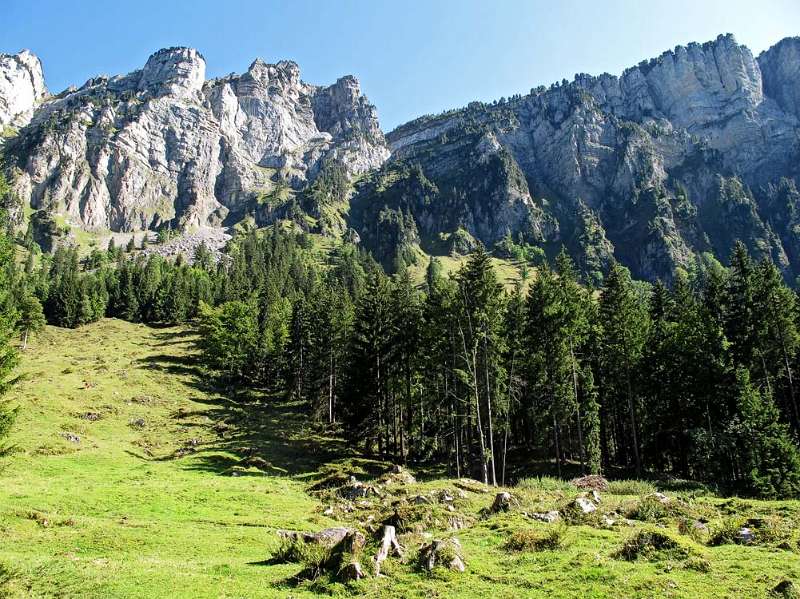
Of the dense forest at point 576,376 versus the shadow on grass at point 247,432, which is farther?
the shadow on grass at point 247,432

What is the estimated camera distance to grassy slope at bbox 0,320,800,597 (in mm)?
13352

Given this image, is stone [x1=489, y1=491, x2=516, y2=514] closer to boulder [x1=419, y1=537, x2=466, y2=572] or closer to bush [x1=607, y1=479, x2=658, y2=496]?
boulder [x1=419, y1=537, x2=466, y2=572]

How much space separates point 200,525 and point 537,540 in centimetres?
1509

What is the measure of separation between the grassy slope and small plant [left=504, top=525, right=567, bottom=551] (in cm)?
49

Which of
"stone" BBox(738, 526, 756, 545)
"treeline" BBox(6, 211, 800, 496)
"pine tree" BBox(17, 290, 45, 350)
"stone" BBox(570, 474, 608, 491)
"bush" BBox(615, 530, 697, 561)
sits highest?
"pine tree" BBox(17, 290, 45, 350)

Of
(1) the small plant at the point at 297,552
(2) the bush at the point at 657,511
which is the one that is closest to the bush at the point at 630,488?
(2) the bush at the point at 657,511

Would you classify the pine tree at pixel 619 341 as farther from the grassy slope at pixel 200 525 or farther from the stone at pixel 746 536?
the stone at pixel 746 536

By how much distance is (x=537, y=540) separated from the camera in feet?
55.7

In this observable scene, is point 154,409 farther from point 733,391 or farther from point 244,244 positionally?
point 244,244

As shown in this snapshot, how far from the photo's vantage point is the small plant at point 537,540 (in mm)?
16606

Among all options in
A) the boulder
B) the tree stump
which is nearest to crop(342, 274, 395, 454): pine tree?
the tree stump

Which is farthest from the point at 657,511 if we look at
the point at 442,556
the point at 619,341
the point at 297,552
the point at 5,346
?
the point at 5,346

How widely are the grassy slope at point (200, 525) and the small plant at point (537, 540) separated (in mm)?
495

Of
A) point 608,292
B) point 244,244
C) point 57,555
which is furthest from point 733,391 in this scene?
point 244,244
